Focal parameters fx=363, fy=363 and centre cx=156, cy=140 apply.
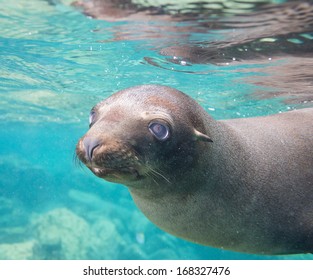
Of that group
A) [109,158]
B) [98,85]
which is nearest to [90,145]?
[109,158]

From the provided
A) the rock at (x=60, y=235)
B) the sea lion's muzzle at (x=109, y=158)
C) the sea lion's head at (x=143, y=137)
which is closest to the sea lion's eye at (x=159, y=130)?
the sea lion's head at (x=143, y=137)

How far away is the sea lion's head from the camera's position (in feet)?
9.55

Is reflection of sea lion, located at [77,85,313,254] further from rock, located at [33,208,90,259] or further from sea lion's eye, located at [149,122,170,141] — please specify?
rock, located at [33,208,90,259]

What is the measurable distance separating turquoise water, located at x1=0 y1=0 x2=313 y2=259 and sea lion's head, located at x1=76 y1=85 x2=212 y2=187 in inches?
74.2

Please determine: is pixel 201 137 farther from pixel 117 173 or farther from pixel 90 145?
pixel 90 145

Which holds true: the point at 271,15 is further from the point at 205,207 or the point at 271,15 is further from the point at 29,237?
the point at 29,237

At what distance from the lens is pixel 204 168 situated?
364 cm

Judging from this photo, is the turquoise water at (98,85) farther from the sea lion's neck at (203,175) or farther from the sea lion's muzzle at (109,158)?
the sea lion's muzzle at (109,158)

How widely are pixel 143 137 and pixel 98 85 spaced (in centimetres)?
1105

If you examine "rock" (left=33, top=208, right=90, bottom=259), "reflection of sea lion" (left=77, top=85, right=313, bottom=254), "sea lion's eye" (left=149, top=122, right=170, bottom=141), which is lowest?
"rock" (left=33, top=208, right=90, bottom=259)

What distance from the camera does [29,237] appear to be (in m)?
14.1

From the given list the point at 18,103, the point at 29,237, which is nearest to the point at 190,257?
the point at 29,237

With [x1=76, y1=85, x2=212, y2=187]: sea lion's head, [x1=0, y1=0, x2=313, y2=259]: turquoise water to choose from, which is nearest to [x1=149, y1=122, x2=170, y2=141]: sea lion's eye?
[x1=76, y1=85, x2=212, y2=187]: sea lion's head

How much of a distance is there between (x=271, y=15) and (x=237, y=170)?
134 inches
